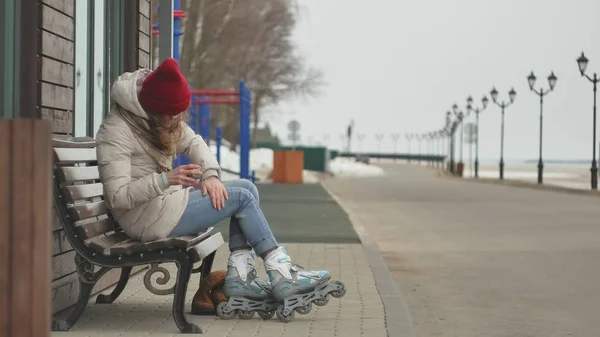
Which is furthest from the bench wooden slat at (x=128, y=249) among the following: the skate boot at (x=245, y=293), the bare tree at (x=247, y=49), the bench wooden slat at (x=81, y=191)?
the bare tree at (x=247, y=49)

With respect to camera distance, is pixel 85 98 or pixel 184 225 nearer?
pixel 184 225

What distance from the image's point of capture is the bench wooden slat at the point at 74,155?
257 inches

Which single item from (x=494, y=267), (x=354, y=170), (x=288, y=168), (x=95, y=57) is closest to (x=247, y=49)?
(x=288, y=168)

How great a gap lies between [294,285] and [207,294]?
0.68 meters

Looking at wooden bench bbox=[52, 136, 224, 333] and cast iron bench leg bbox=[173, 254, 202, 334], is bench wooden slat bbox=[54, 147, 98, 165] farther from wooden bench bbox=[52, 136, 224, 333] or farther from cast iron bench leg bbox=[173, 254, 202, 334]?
cast iron bench leg bbox=[173, 254, 202, 334]

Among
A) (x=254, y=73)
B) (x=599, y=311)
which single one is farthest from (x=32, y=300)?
(x=254, y=73)

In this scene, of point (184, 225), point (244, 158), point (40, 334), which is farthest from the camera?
point (244, 158)

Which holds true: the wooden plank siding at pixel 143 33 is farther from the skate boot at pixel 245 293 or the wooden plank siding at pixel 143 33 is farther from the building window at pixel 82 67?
the skate boot at pixel 245 293

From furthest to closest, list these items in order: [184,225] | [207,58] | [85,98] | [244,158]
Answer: [207,58] → [244,158] → [85,98] → [184,225]

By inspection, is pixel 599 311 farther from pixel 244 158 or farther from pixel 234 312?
pixel 244 158

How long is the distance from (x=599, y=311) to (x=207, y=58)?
4135 cm

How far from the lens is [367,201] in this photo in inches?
1141

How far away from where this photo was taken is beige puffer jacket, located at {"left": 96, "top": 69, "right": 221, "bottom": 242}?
21.1ft

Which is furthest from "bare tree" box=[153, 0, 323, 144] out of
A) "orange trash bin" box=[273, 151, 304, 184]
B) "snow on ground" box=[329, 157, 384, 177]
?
"snow on ground" box=[329, 157, 384, 177]
